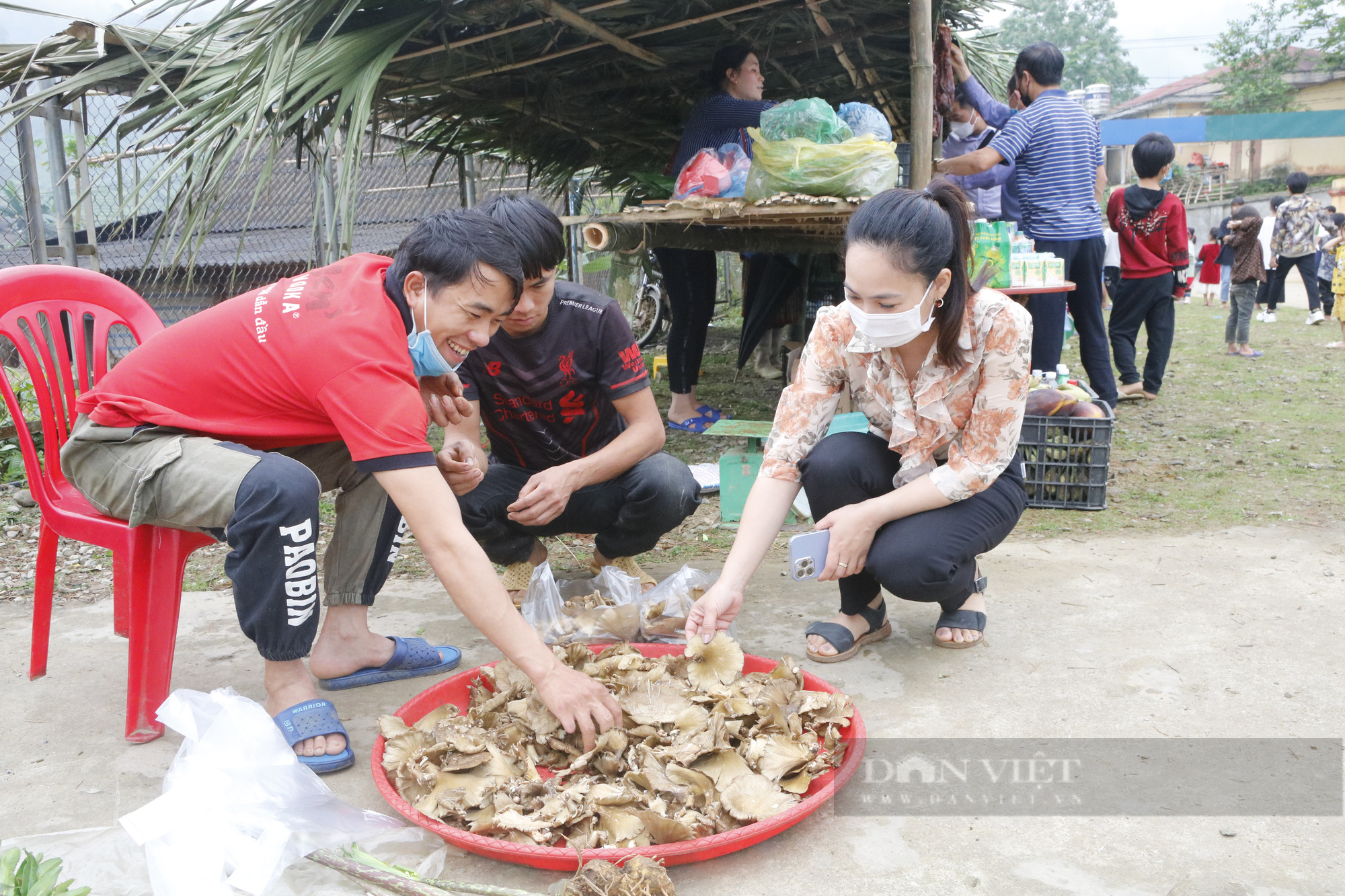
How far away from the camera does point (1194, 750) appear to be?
1768 mm

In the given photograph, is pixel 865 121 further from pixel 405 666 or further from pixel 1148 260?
pixel 405 666

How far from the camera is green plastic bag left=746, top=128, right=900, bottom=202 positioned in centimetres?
374

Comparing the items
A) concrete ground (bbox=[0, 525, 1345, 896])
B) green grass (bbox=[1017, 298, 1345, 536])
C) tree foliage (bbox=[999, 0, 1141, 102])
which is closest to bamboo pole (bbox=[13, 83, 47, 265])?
concrete ground (bbox=[0, 525, 1345, 896])

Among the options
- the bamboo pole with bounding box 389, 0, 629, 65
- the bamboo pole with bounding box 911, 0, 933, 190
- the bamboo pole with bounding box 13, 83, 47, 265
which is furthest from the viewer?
the bamboo pole with bounding box 13, 83, 47, 265

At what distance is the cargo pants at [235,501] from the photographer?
1.75 metres

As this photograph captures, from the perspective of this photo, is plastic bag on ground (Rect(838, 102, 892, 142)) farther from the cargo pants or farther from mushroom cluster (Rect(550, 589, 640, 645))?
the cargo pants

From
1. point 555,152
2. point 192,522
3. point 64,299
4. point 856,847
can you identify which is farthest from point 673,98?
point 856,847

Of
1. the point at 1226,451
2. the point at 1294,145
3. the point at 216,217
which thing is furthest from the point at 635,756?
the point at 1294,145

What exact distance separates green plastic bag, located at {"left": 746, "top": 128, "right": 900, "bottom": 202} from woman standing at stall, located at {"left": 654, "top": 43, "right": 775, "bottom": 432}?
27.3 inches

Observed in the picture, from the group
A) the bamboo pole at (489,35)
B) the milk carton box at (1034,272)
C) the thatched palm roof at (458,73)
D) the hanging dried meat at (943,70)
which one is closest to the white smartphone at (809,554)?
the thatched palm roof at (458,73)

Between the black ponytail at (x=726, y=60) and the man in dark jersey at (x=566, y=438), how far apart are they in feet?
8.11

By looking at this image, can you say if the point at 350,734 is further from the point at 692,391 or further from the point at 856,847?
the point at 692,391

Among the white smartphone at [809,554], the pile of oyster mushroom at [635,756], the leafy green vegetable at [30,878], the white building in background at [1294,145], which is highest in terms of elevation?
the white building in background at [1294,145]

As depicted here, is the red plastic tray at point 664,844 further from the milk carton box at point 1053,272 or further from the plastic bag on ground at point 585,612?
the milk carton box at point 1053,272
